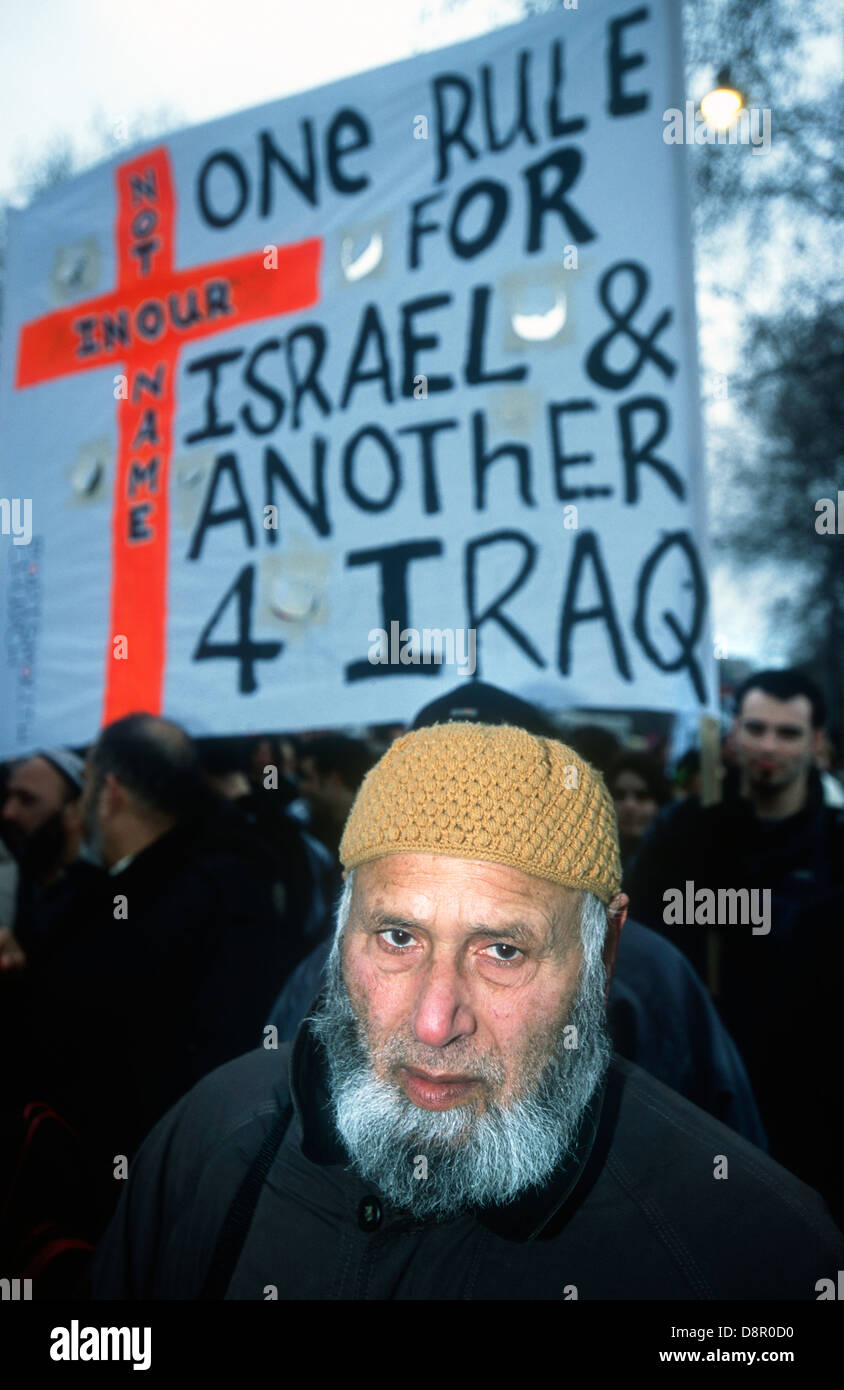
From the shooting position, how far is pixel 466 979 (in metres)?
1.29

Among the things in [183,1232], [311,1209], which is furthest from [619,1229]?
[183,1232]

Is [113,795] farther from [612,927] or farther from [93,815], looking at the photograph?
[612,927]

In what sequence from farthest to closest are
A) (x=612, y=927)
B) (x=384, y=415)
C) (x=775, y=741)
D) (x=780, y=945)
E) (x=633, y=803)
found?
(x=633, y=803) → (x=775, y=741) → (x=384, y=415) → (x=780, y=945) → (x=612, y=927)

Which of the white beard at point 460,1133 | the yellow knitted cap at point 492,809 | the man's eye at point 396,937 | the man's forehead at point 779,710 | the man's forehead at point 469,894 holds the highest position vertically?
the man's forehead at point 779,710

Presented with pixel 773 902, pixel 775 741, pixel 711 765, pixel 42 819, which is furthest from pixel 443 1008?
pixel 42 819

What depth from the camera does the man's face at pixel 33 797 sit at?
3.36 m

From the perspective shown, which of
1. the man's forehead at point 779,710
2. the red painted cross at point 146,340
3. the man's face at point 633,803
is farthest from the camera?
the man's face at point 633,803

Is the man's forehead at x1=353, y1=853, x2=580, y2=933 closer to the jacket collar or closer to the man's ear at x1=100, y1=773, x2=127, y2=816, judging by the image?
the jacket collar

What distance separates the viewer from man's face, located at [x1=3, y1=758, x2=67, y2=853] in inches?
132

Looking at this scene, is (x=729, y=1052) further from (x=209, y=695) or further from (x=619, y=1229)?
(x=209, y=695)

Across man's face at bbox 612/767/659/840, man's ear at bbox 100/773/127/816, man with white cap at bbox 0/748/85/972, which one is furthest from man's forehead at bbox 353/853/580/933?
man's face at bbox 612/767/659/840

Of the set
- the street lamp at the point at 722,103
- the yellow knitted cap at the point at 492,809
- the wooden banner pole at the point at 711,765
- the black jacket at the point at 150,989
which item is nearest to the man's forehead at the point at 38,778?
the black jacket at the point at 150,989

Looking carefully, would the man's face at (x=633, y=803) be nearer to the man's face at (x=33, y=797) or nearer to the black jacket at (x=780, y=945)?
the black jacket at (x=780, y=945)

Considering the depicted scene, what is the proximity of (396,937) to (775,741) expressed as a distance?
88.4 inches
